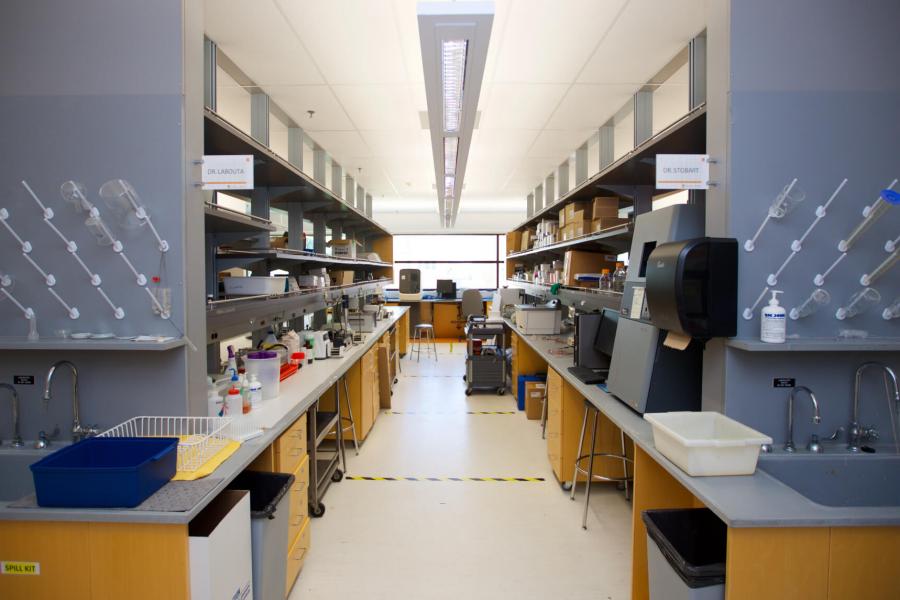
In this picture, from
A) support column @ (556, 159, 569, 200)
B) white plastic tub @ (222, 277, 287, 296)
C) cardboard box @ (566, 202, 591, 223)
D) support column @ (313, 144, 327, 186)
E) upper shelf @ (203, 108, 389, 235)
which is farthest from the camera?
support column @ (556, 159, 569, 200)

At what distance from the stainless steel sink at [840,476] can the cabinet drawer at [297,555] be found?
1.98 m

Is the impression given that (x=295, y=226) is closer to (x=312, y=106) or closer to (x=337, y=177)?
(x=312, y=106)

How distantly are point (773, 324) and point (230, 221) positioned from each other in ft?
7.48

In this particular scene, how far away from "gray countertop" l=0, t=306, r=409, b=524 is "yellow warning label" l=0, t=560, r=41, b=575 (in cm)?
14

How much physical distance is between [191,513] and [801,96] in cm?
250

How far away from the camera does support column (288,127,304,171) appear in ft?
13.6

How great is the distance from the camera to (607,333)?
299cm

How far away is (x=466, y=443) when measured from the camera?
4078 mm

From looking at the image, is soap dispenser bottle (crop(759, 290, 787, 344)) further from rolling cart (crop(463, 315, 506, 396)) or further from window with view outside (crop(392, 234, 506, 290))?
window with view outside (crop(392, 234, 506, 290))

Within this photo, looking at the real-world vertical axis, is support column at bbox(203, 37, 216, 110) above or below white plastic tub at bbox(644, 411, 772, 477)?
above

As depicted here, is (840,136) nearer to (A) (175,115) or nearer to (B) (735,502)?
(B) (735,502)

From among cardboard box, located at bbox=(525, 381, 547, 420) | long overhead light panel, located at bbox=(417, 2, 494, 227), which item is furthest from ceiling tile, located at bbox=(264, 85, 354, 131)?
cardboard box, located at bbox=(525, 381, 547, 420)

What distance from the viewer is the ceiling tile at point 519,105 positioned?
3.43m

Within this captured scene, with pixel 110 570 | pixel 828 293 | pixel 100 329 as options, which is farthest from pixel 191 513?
pixel 828 293
